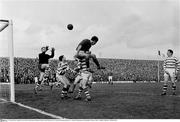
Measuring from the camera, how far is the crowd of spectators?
101 feet

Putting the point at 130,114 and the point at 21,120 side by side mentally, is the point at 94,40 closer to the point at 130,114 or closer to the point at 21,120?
the point at 130,114

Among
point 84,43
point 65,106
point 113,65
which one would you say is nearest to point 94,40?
point 84,43

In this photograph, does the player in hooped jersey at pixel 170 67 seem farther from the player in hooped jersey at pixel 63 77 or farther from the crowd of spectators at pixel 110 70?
the crowd of spectators at pixel 110 70

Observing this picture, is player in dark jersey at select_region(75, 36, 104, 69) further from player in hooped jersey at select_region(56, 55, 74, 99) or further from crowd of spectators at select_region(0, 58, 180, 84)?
crowd of spectators at select_region(0, 58, 180, 84)

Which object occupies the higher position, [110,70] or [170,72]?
[110,70]

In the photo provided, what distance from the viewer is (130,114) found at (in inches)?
286

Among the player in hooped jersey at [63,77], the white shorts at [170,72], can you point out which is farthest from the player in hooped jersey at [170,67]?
the player in hooped jersey at [63,77]

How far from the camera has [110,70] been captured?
38750mm

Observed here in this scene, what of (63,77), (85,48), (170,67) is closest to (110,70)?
(170,67)

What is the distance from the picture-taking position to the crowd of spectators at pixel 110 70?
30633 mm

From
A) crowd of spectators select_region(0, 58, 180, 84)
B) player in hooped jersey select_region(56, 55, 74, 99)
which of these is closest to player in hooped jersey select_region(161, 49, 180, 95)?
player in hooped jersey select_region(56, 55, 74, 99)

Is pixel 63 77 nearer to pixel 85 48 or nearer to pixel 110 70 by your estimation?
pixel 85 48

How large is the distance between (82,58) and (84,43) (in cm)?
46

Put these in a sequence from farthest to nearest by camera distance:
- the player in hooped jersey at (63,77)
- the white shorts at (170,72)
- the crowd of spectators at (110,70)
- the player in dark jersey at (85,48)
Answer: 1. the crowd of spectators at (110,70)
2. the white shorts at (170,72)
3. the player in hooped jersey at (63,77)
4. the player in dark jersey at (85,48)
